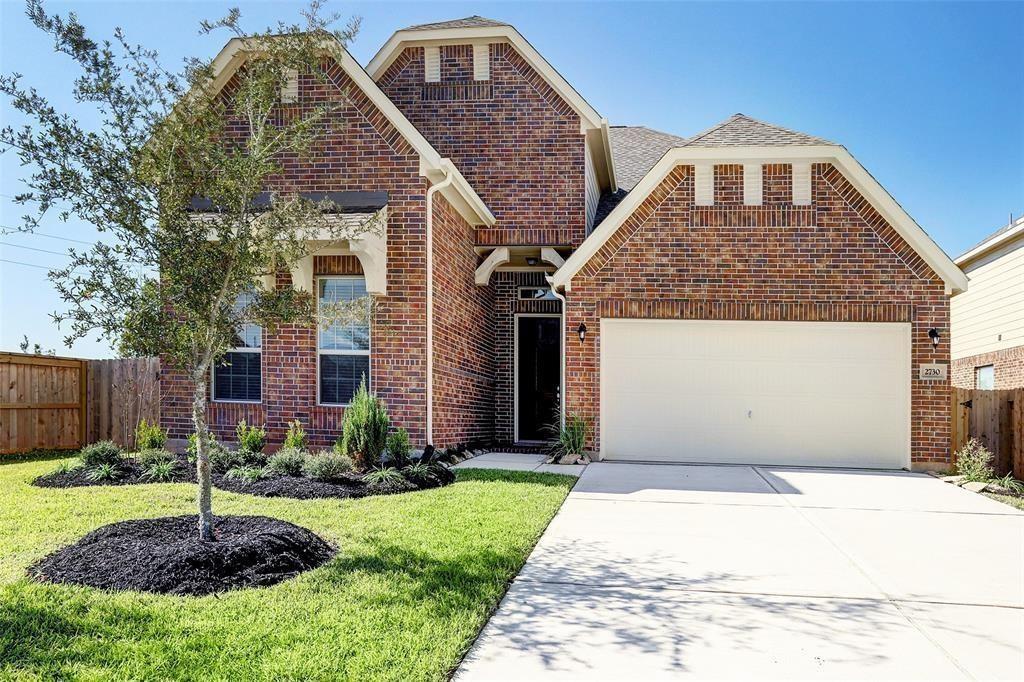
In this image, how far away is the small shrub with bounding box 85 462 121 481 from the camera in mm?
8695

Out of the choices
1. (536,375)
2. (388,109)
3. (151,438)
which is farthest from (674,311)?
(151,438)

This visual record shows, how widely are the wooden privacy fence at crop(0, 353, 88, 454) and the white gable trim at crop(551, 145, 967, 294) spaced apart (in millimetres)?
8628

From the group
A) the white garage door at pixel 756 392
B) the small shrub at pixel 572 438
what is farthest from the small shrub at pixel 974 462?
the small shrub at pixel 572 438

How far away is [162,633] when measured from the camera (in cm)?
388

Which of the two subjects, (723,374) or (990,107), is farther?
(990,107)

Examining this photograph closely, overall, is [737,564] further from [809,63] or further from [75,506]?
[809,63]

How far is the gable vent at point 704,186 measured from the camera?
11.9 meters

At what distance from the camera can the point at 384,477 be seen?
866 centimetres

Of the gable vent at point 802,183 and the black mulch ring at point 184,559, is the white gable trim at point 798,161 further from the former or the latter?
the black mulch ring at point 184,559

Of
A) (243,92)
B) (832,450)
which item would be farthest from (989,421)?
(243,92)

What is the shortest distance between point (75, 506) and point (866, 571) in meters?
7.03

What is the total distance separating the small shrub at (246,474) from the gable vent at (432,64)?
7.91m

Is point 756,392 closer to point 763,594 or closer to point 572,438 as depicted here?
point 572,438

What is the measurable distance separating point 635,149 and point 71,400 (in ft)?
43.1
